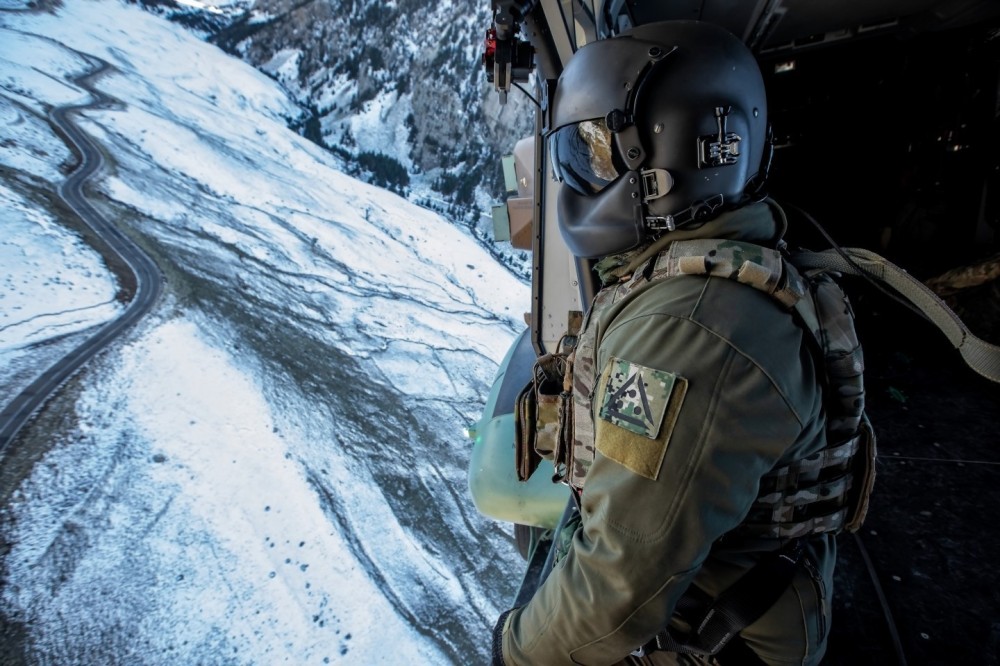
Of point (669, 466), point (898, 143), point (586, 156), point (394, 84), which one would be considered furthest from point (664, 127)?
point (394, 84)

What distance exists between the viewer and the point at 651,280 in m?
1.02

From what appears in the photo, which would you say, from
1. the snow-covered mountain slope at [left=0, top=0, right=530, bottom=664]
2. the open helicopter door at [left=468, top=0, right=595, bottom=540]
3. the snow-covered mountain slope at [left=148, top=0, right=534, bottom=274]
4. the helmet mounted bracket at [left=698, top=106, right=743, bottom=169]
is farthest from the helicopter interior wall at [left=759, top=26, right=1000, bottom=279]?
the snow-covered mountain slope at [left=148, top=0, right=534, bottom=274]

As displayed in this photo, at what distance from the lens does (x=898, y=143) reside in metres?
3.85

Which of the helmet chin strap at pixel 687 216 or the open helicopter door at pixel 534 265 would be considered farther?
the open helicopter door at pixel 534 265

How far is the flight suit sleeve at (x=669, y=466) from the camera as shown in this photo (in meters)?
0.82

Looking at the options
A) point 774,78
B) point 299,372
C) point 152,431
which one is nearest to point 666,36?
point 774,78

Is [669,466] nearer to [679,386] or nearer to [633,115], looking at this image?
[679,386]

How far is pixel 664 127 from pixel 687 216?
0.72 feet

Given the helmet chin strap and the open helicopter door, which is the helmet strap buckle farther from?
the open helicopter door

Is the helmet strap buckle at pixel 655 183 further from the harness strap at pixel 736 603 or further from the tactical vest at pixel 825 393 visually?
the harness strap at pixel 736 603

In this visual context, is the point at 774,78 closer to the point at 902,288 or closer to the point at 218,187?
the point at 902,288

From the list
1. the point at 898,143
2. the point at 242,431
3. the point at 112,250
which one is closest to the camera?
the point at 898,143

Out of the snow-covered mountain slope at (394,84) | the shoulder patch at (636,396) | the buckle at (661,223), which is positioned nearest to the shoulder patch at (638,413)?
the shoulder patch at (636,396)

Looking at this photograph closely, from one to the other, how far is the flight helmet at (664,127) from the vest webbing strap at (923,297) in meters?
0.27
